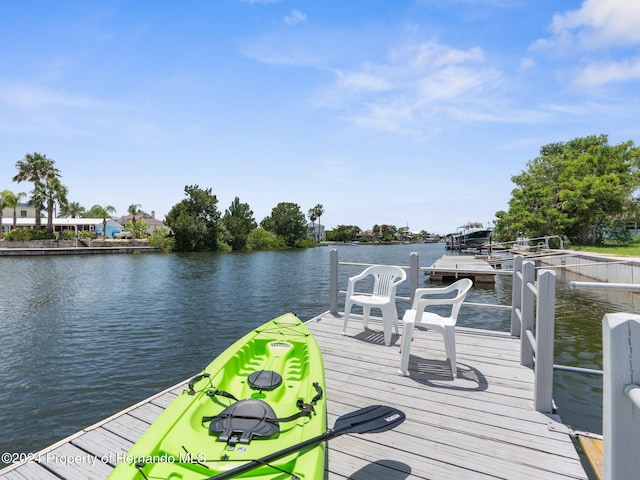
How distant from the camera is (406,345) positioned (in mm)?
3881

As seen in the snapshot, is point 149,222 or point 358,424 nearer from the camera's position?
point 358,424

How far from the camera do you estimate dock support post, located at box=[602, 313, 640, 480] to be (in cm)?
80

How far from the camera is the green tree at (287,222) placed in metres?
75.4

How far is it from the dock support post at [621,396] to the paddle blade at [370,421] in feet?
5.09

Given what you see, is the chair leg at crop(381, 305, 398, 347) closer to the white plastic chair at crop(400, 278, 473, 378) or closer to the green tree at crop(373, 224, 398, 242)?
the white plastic chair at crop(400, 278, 473, 378)

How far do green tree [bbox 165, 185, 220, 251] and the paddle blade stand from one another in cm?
5385

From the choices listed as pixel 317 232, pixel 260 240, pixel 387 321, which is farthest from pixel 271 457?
pixel 317 232

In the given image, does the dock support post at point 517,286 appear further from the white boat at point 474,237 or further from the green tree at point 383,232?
the green tree at point 383,232

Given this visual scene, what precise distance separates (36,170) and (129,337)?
180 ft

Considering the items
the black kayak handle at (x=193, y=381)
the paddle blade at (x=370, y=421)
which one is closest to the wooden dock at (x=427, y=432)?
the paddle blade at (x=370, y=421)

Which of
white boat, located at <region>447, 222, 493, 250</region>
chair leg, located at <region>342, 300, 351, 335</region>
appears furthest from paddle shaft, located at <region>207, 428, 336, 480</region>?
white boat, located at <region>447, 222, 493, 250</region>

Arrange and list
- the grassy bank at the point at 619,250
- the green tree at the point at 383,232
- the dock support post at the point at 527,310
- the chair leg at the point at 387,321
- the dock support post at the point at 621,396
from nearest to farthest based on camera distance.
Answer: the dock support post at the point at 621,396 < the dock support post at the point at 527,310 < the chair leg at the point at 387,321 < the grassy bank at the point at 619,250 < the green tree at the point at 383,232

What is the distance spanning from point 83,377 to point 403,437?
7.12 meters

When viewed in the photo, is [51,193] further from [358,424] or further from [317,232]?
[317,232]
